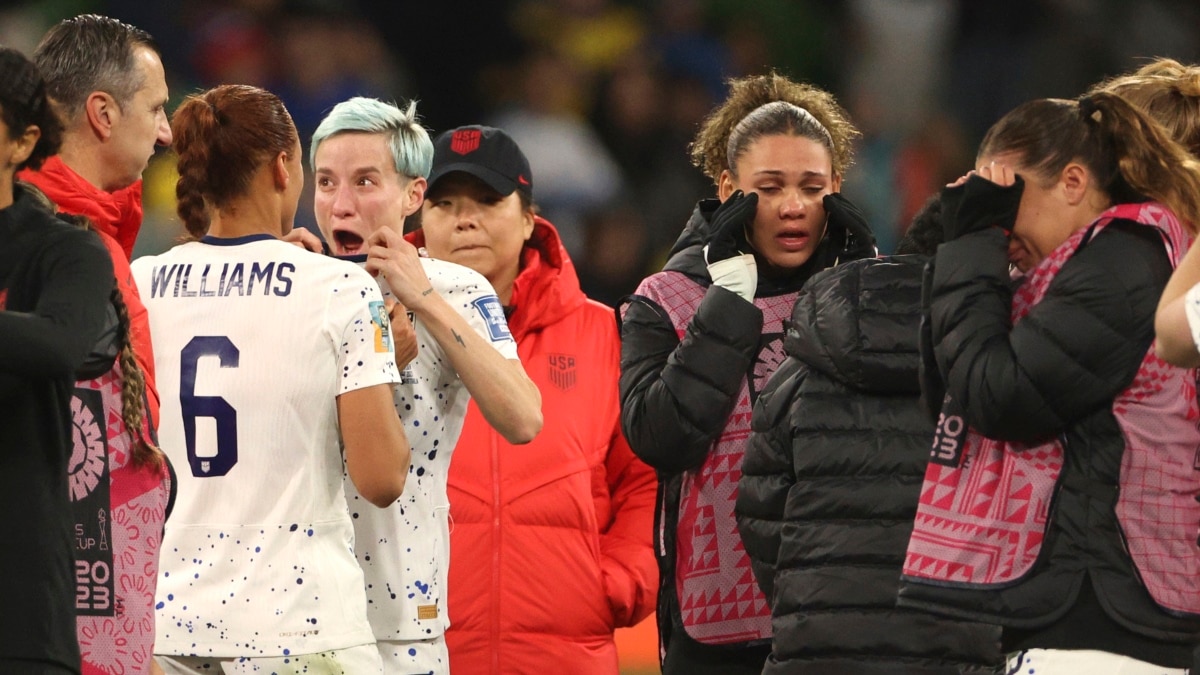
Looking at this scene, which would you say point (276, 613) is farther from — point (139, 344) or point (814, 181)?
point (814, 181)

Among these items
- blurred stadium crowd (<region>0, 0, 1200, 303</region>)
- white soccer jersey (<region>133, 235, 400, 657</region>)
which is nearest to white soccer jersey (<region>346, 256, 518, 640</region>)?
white soccer jersey (<region>133, 235, 400, 657</region>)

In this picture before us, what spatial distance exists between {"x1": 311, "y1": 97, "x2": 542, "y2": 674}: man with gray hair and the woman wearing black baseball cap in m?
0.56

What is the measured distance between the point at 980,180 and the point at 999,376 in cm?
41

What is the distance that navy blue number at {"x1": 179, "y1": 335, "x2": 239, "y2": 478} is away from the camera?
333 cm

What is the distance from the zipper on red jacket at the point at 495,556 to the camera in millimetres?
4312

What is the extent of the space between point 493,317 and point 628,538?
1093 millimetres

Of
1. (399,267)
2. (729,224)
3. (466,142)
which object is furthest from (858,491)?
(466,142)

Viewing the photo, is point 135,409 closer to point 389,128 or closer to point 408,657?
point 408,657

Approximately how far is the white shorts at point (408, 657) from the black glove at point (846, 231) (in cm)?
146

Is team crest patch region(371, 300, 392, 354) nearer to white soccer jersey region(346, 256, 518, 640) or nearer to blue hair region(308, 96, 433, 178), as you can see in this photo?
white soccer jersey region(346, 256, 518, 640)

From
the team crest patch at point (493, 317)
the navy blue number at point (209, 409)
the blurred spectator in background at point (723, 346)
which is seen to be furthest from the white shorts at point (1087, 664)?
the navy blue number at point (209, 409)

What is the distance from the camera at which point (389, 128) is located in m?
4.08

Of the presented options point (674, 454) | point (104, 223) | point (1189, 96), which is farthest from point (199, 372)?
point (1189, 96)

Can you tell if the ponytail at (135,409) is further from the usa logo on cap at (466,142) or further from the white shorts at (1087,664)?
the white shorts at (1087,664)
